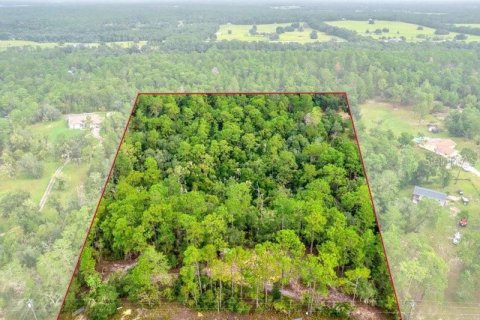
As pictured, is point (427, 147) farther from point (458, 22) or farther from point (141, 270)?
point (458, 22)

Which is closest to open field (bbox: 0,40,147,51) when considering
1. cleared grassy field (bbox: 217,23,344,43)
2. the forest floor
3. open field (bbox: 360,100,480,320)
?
cleared grassy field (bbox: 217,23,344,43)

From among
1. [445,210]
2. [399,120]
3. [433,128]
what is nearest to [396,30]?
[399,120]

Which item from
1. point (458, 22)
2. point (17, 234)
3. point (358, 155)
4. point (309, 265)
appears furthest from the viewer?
point (458, 22)

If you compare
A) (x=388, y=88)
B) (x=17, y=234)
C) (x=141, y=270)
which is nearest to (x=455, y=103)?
(x=388, y=88)

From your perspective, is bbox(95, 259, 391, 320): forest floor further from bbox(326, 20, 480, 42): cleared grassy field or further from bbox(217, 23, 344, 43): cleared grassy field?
bbox(326, 20, 480, 42): cleared grassy field

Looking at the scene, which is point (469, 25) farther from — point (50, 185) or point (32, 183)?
point (32, 183)

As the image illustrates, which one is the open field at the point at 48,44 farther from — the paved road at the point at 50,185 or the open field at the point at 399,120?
the open field at the point at 399,120
